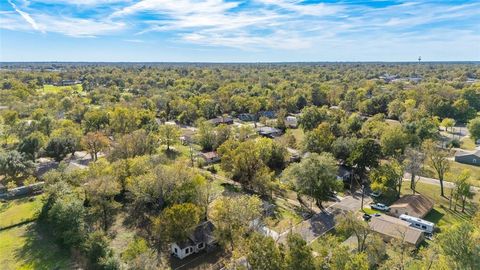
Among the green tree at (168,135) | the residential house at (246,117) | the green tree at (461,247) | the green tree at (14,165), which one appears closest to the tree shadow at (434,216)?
the green tree at (461,247)

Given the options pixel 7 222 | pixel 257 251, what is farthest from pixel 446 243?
pixel 7 222

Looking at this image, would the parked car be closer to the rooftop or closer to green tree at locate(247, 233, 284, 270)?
the rooftop

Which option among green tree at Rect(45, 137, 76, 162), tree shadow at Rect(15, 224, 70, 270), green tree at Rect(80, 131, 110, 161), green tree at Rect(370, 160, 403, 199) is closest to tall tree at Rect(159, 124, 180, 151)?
green tree at Rect(80, 131, 110, 161)

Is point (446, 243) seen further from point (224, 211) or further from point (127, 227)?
point (127, 227)

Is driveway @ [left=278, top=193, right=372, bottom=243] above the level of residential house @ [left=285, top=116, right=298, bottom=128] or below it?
below

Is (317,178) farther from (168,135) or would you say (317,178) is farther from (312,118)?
(312,118)

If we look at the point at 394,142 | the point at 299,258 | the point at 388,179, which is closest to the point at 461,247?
the point at 299,258
